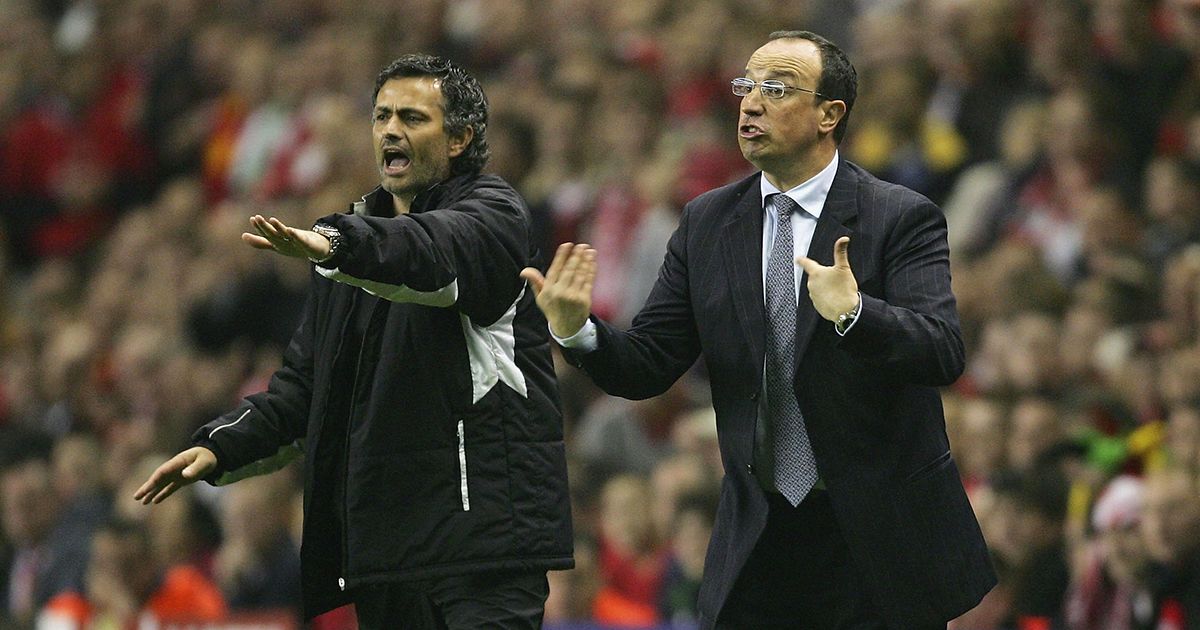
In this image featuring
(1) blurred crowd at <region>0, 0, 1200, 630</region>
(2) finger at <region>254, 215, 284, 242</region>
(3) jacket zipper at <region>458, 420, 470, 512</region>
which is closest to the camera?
(2) finger at <region>254, 215, 284, 242</region>

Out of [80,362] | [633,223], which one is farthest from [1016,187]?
[80,362]

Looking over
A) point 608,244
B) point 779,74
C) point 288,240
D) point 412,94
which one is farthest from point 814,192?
point 608,244

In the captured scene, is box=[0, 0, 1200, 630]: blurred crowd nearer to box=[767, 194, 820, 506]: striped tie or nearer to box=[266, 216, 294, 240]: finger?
box=[767, 194, 820, 506]: striped tie

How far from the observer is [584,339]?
4.92 m

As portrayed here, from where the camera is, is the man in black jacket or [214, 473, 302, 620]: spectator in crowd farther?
[214, 473, 302, 620]: spectator in crowd

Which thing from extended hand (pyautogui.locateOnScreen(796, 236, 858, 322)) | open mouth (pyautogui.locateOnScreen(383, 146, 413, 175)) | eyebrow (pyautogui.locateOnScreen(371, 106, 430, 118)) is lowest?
extended hand (pyautogui.locateOnScreen(796, 236, 858, 322))

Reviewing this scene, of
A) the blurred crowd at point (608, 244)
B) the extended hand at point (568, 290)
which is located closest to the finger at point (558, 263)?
the extended hand at point (568, 290)

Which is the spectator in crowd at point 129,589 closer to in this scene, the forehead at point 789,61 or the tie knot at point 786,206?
the tie knot at point 786,206

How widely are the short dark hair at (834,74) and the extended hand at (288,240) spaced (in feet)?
4.45

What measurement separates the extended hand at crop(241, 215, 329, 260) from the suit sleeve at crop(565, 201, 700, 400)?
0.70 m

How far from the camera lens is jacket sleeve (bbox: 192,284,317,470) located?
538 centimetres

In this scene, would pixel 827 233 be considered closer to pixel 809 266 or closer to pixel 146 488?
pixel 809 266

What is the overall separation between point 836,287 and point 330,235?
3.77ft

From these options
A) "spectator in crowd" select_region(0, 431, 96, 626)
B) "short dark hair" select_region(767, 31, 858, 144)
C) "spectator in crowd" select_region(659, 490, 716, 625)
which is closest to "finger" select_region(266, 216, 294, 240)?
"short dark hair" select_region(767, 31, 858, 144)
